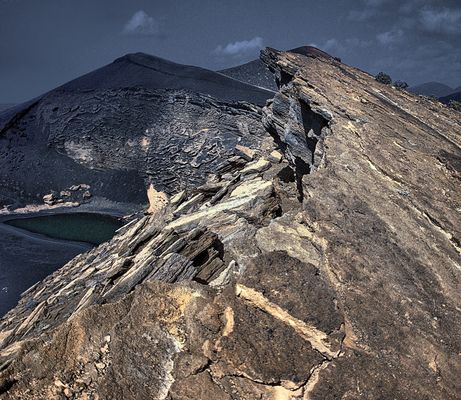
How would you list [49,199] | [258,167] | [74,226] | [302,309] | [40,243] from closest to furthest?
[302,309] < [258,167] < [40,243] < [74,226] < [49,199]

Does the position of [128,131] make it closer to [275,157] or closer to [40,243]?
[40,243]

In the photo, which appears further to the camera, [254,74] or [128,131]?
[254,74]

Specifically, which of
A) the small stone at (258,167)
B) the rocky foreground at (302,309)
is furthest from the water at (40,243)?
the small stone at (258,167)

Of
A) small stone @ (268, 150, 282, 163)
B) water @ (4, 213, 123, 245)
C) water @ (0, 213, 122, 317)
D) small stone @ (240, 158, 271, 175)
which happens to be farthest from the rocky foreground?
water @ (4, 213, 123, 245)

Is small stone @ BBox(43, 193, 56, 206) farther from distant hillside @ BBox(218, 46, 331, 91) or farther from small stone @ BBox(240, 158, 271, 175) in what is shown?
small stone @ BBox(240, 158, 271, 175)

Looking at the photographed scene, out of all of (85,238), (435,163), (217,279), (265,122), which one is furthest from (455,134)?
(85,238)

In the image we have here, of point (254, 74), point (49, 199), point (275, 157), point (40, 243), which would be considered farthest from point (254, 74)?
point (40, 243)

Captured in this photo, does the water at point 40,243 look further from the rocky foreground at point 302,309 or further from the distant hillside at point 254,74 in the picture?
the distant hillside at point 254,74
